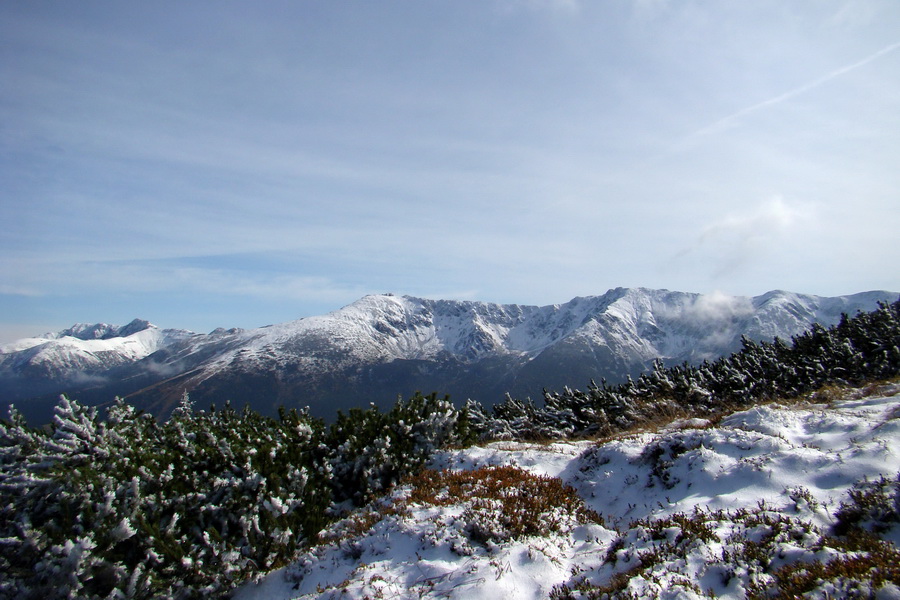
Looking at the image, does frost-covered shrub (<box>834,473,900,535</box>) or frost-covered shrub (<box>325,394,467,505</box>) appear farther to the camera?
frost-covered shrub (<box>325,394,467,505</box>)

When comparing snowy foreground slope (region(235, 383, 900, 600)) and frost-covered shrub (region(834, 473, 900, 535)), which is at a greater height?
frost-covered shrub (region(834, 473, 900, 535))

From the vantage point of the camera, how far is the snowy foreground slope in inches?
228

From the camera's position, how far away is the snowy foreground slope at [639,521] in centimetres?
580

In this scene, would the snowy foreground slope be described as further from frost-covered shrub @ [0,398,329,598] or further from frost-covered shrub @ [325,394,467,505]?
frost-covered shrub @ [325,394,467,505]

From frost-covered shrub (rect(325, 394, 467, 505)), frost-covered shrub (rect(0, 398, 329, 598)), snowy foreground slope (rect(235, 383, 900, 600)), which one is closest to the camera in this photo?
snowy foreground slope (rect(235, 383, 900, 600))

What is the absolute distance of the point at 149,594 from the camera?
23.6 feet

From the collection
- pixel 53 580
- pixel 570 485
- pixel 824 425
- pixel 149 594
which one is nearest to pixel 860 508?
pixel 824 425

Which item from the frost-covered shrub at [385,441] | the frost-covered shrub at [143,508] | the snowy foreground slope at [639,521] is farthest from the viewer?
the frost-covered shrub at [385,441]

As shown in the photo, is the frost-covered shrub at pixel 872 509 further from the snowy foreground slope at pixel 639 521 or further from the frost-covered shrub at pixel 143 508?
the frost-covered shrub at pixel 143 508

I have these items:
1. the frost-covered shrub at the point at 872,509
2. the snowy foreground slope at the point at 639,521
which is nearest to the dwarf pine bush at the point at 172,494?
the snowy foreground slope at the point at 639,521

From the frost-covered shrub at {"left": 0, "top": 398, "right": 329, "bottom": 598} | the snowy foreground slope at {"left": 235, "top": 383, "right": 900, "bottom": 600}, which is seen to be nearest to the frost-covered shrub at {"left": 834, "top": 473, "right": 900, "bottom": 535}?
the snowy foreground slope at {"left": 235, "top": 383, "right": 900, "bottom": 600}

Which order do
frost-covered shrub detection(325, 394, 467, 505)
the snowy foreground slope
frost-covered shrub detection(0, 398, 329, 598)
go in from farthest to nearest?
frost-covered shrub detection(325, 394, 467, 505), frost-covered shrub detection(0, 398, 329, 598), the snowy foreground slope

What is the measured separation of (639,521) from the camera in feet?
25.1

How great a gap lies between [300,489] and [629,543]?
21.9ft
